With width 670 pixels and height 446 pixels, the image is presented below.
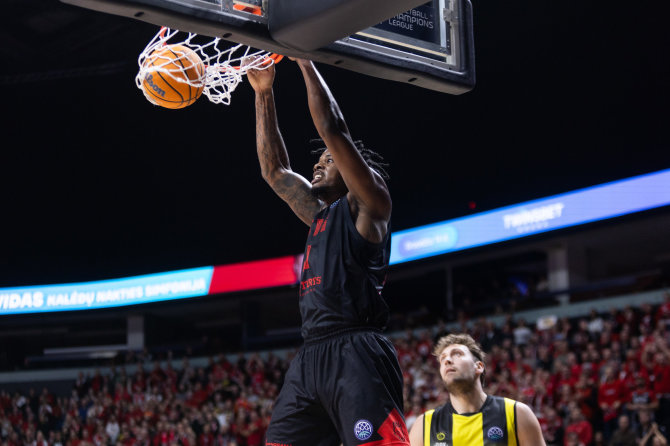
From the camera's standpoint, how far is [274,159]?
3984mm

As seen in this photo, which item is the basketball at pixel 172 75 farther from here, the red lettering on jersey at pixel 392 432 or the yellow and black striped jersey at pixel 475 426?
the yellow and black striped jersey at pixel 475 426

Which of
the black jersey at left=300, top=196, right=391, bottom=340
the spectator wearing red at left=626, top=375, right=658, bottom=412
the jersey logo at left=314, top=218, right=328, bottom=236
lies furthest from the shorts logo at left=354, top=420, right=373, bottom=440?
the spectator wearing red at left=626, top=375, right=658, bottom=412

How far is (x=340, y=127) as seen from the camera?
131 inches

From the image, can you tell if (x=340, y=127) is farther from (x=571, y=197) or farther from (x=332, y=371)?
(x=571, y=197)

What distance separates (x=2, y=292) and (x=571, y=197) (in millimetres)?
16803

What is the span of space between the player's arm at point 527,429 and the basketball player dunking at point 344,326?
1.22m

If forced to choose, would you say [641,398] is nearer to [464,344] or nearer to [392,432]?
[464,344]

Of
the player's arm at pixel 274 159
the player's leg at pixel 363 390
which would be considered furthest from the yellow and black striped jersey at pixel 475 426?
the player's arm at pixel 274 159

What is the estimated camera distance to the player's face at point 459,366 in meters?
4.32

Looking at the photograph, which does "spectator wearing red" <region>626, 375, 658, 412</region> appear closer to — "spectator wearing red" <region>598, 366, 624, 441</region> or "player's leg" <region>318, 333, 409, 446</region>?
"spectator wearing red" <region>598, 366, 624, 441</region>

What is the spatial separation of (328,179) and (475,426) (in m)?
1.66

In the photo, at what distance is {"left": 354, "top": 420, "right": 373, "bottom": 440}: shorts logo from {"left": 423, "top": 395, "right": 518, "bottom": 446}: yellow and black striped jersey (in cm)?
144

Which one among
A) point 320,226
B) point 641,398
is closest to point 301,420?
point 320,226

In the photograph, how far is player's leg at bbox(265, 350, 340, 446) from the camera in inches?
125
